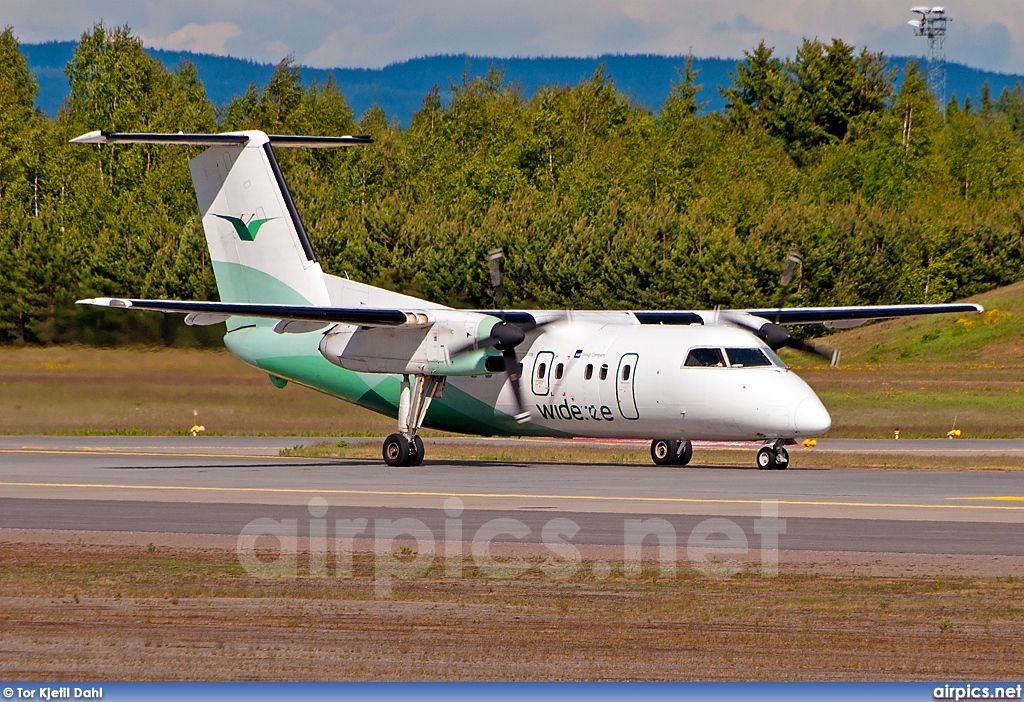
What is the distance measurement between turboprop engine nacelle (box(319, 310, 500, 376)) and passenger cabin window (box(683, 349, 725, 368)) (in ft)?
13.0

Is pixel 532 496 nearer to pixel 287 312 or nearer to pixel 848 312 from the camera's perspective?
pixel 287 312

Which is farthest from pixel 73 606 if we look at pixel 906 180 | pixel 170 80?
pixel 170 80

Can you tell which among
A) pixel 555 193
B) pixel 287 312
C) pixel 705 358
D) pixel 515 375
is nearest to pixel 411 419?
pixel 515 375

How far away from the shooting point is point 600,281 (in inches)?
2221

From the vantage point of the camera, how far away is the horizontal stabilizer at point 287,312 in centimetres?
2331

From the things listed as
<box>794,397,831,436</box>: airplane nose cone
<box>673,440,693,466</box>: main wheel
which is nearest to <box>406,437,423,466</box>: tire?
<box>673,440,693,466</box>: main wheel

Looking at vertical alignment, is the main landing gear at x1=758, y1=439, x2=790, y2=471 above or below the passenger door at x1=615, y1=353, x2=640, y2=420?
below

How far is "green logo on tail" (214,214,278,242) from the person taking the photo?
2949 centimetres

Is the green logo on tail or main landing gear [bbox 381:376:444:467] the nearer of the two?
main landing gear [bbox 381:376:444:467]

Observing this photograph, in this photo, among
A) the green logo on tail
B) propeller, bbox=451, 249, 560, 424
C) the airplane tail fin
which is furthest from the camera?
the green logo on tail

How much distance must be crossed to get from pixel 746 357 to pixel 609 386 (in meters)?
2.70

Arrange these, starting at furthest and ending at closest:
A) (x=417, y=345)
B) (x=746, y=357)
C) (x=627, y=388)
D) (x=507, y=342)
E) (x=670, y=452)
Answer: (x=670, y=452), (x=417, y=345), (x=507, y=342), (x=627, y=388), (x=746, y=357)

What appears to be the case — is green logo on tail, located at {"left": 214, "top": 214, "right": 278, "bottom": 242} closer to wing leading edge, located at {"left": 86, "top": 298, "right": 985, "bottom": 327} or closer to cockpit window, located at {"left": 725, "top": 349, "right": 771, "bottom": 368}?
wing leading edge, located at {"left": 86, "top": 298, "right": 985, "bottom": 327}

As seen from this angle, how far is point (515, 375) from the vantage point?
87.4ft
